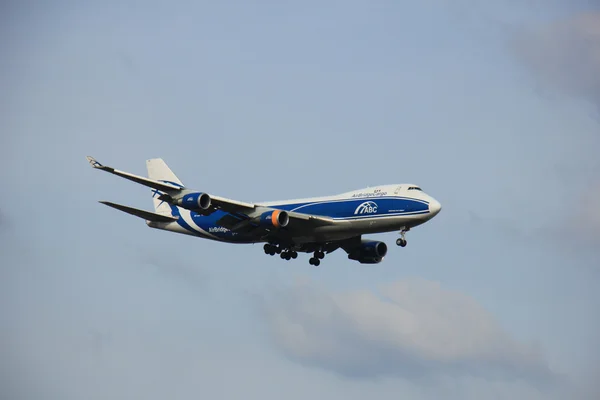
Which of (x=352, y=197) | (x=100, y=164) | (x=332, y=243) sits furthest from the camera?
(x=332, y=243)

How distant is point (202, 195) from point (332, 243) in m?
13.9

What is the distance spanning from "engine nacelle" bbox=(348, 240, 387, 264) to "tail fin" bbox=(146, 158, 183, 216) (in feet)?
50.3

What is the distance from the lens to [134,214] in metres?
75.9

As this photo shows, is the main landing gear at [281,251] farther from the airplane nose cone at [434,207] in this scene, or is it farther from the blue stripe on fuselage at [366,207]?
the airplane nose cone at [434,207]

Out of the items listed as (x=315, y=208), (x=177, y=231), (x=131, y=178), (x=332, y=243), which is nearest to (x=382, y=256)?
(x=332, y=243)

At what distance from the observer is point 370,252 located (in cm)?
8019

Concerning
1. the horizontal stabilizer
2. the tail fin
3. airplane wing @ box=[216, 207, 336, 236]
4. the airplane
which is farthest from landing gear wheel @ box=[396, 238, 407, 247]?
the tail fin

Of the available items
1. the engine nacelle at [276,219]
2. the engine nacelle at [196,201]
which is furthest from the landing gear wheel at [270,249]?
the engine nacelle at [196,201]

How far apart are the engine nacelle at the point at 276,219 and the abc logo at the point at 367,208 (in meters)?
5.00

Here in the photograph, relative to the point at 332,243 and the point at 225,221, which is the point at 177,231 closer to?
the point at 225,221

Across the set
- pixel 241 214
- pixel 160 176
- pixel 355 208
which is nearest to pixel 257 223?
pixel 241 214

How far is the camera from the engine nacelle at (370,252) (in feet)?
263

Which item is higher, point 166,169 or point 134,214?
point 166,169

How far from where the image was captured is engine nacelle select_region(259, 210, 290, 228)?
2776 inches
